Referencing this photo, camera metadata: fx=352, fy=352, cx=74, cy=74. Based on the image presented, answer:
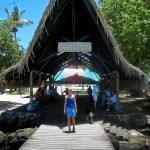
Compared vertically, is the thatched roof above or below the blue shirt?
above

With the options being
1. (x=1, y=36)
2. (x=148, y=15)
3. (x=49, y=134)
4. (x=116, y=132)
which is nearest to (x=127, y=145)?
(x=116, y=132)

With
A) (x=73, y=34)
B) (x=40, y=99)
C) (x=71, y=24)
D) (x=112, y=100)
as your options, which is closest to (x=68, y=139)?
(x=112, y=100)

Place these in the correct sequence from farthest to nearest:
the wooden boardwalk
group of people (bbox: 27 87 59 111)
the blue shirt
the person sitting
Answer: the person sitting → group of people (bbox: 27 87 59 111) → the blue shirt → the wooden boardwalk

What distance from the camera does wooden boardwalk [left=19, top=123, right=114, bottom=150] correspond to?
9.09 metres

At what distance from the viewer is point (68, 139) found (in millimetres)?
9984

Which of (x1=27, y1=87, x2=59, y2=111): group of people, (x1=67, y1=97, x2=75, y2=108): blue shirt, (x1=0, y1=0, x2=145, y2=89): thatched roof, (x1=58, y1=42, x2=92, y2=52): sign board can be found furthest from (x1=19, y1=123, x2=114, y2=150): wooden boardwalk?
(x1=58, y1=42, x2=92, y2=52): sign board

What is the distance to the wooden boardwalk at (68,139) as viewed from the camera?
9094 millimetres

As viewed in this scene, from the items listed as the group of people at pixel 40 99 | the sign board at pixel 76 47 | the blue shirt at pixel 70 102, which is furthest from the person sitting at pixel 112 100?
the blue shirt at pixel 70 102

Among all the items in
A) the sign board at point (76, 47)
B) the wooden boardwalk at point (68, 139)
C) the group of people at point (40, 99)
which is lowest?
the wooden boardwalk at point (68, 139)

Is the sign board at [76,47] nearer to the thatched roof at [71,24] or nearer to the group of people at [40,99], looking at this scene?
the thatched roof at [71,24]

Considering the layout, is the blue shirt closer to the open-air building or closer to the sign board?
the open-air building

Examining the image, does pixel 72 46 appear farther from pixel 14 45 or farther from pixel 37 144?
pixel 14 45

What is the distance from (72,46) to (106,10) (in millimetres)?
17109

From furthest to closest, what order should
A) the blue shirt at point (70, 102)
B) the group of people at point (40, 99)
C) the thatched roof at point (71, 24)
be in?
the group of people at point (40, 99), the thatched roof at point (71, 24), the blue shirt at point (70, 102)
